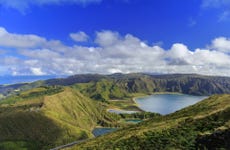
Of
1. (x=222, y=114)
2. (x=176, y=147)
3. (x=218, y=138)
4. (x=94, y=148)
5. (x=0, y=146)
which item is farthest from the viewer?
(x=0, y=146)

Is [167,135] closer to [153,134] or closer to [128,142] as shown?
[153,134]

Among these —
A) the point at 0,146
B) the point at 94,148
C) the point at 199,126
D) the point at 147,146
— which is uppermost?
the point at 199,126

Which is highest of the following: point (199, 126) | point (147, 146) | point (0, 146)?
point (199, 126)

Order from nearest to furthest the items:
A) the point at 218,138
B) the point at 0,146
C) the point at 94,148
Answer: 1. the point at 218,138
2. the point at 94,148
3. the point at 0,146

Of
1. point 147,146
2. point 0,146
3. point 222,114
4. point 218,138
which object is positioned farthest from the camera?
point 0,146

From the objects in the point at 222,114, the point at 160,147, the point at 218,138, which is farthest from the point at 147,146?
the point at 222,114

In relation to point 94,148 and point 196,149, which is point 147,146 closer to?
point 196,149

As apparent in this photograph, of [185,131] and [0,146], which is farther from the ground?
[185,131]

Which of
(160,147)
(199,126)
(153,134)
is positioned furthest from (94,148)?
(199,126)

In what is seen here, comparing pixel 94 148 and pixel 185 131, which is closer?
pixel 185 131

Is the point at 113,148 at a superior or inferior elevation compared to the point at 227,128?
Answer: inferior
